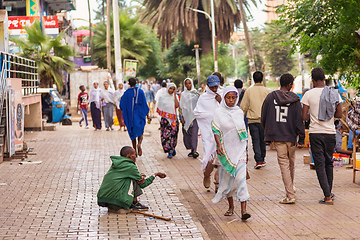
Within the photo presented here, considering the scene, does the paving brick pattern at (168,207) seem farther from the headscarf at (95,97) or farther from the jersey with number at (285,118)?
the headscarf at (95,97)

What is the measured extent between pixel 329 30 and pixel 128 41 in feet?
119

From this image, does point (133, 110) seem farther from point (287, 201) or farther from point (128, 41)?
point (128, 41)

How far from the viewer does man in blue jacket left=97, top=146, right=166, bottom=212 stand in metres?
6.41

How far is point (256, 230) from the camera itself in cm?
572

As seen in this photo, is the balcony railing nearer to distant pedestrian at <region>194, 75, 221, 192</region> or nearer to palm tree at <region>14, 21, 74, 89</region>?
distant pedestrian at <region>194, 75, 221, 192</region>

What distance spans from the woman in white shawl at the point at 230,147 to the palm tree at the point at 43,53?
2149 cm

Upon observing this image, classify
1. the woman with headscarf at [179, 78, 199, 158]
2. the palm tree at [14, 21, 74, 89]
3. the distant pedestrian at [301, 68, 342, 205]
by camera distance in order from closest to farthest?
the distant pedestrian at [301, 68, 342, 205]
the woman with headscarf at [179, 78, 199, 158]
the palm tree at [14, 21, 74, 89]

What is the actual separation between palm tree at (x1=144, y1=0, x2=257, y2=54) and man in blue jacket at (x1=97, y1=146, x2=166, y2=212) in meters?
31.7

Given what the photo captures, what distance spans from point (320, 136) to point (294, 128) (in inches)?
14.0

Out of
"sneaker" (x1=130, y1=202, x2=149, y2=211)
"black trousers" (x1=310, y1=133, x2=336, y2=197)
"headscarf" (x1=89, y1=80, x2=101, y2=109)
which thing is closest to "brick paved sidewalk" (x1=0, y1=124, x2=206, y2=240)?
"sneaker" (x1=130, y1=202, x2=149, y2=211)

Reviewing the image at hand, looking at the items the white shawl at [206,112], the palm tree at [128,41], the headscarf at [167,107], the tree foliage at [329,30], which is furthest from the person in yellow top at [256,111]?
the palm tree at [128,41]

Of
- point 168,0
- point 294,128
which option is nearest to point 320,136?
point 294,128

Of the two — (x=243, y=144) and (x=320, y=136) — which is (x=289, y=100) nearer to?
(x=320, y=136)

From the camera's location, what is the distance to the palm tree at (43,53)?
1049 inches
